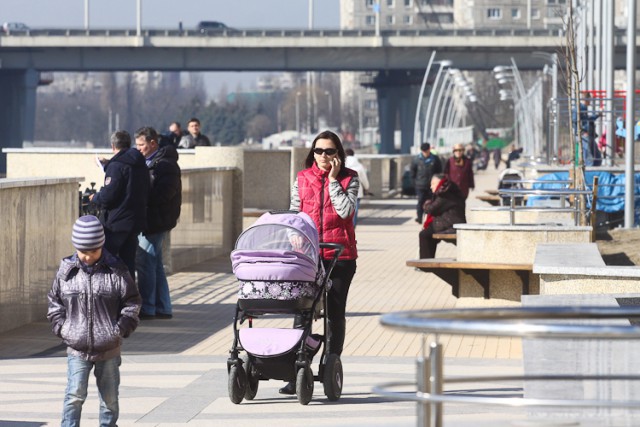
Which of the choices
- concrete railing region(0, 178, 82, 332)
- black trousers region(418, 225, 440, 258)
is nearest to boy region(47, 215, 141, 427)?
concrete railing region(0, 178, 82, 332)

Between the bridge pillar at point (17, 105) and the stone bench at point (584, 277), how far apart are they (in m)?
82.8

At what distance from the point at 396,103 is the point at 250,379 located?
10261 cm

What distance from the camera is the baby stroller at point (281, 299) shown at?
958 centimetres

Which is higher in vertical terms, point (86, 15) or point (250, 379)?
point (86, 15)

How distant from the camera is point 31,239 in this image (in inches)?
564

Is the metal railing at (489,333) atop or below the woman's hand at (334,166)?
below

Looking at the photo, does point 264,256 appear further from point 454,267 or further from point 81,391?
point 454,267

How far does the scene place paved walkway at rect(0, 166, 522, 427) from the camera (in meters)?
9.19

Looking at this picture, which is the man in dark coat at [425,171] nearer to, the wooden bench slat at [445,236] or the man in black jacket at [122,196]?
the wooden bench slat at [445,236]

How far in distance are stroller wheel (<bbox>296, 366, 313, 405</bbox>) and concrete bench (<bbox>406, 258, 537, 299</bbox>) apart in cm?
603

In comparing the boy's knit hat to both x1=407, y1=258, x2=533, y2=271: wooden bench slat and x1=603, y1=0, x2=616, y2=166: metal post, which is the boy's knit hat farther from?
x1=603, y1=0, x2=616, y2=166: metal post

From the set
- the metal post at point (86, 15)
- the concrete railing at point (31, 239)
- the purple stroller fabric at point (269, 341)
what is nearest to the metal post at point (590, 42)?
the concrete railing at point (31, 239)

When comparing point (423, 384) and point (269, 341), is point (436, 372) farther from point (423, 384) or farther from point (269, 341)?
point (269, 341)

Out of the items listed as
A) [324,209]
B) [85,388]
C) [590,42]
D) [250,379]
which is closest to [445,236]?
[324,209]
